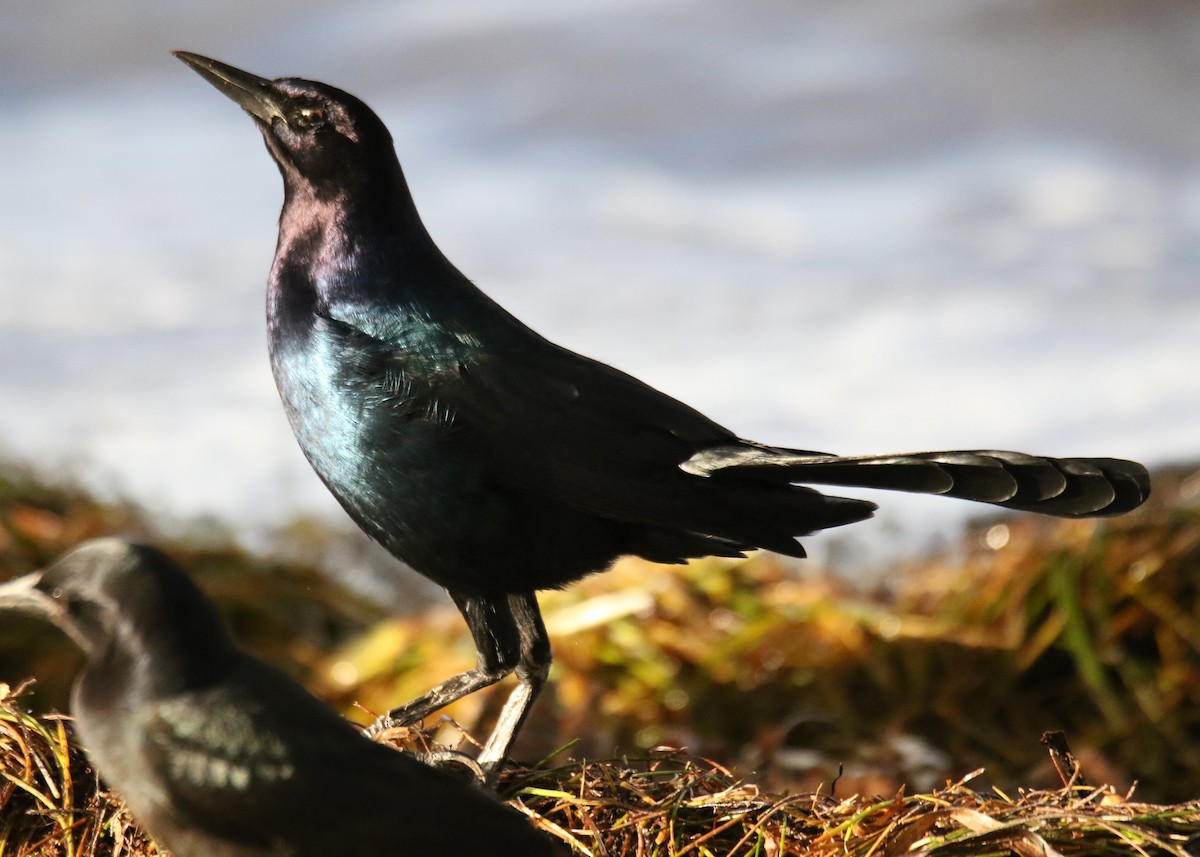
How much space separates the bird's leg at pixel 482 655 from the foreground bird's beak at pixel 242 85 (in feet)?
4.68

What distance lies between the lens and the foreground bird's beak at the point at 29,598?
266cm

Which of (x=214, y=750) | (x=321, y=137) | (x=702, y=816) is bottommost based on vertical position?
(x=702, y=816)

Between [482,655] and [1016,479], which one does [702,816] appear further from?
[1016,479]

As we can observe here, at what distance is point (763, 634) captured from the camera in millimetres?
7957

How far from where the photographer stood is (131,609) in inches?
103

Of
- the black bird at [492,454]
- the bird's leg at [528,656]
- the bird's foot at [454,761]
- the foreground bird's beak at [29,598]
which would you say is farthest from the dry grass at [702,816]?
the foreground bird's beak at [29,598]

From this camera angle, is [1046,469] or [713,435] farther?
[713,435]

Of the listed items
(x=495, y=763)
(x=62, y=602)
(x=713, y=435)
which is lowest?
(x=495, y=763)

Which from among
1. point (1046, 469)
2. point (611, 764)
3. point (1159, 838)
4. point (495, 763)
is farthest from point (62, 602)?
point (1159, 838)

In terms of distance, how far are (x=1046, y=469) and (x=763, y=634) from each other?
4906 mm

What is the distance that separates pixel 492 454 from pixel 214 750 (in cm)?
113

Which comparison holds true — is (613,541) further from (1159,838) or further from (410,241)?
(1159,838)

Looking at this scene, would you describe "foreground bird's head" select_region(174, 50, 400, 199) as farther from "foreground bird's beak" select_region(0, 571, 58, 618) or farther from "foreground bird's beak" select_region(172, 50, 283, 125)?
"foreground bird's beak" select_region(0, 571, 58, 618)

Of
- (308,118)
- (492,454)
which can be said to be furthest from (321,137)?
(492,454)
